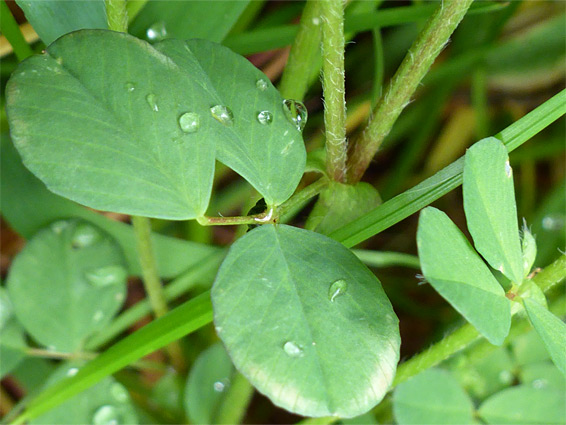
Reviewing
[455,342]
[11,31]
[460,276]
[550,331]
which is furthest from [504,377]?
[11,31]

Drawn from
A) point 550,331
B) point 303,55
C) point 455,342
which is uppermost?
point 303,55

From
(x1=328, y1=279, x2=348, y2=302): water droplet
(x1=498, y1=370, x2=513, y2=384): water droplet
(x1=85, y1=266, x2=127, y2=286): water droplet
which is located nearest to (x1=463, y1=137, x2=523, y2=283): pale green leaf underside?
(x1=328, y1=279, x2=348, y2=302): water droplet

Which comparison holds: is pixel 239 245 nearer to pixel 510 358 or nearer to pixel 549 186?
pixel 510 358

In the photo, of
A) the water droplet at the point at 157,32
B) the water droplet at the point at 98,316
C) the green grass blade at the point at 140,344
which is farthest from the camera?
the water droplet at the point at 98,316

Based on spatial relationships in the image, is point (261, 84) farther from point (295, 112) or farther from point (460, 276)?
point (460, 276)

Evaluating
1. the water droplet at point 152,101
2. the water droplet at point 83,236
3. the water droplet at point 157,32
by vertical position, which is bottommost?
the water droplet at point 83,236

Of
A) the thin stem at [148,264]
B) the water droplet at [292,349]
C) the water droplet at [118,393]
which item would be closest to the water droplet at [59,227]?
the thin stem at [148,264]

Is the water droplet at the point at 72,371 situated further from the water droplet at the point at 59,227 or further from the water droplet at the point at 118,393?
the water droplet at the point at 59,227
